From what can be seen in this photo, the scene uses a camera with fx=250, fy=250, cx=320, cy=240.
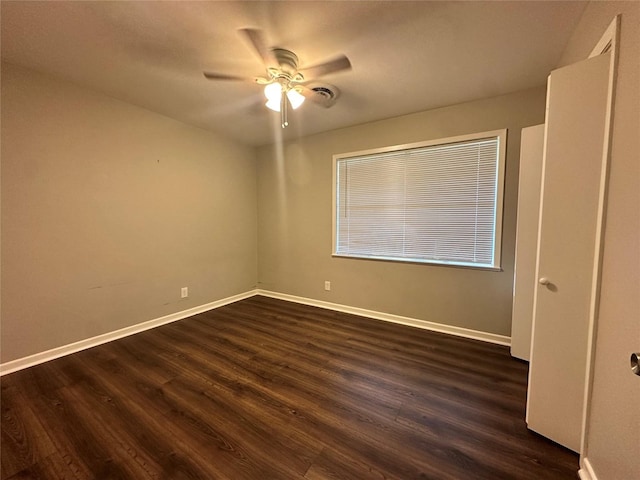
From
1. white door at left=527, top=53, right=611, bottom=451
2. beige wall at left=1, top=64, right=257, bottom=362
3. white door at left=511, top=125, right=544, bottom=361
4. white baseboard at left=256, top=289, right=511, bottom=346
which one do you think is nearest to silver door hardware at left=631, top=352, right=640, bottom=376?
white door at left=527, top=53, right=611, bottom=451

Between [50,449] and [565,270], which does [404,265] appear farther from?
[50,449]

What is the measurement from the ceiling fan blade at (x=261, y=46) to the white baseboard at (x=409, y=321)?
289 cm

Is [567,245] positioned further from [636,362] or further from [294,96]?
[294,96]

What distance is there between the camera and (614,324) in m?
1.03

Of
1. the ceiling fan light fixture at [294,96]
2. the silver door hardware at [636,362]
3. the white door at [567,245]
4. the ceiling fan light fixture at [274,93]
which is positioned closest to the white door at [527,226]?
the white door at [567,245]

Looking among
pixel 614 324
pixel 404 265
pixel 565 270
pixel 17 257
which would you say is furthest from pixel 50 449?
pixel 404 265

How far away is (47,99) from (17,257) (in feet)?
4.55

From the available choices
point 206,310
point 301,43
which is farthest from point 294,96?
point 206,310

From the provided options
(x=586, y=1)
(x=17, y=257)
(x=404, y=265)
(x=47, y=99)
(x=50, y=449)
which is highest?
(x=586, y=1)

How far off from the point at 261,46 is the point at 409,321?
3086 millimetres

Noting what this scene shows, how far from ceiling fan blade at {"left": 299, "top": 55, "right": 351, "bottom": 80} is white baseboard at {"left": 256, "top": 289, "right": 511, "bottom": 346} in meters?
2.70

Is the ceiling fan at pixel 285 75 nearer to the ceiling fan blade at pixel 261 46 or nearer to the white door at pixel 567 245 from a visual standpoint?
the ceiling fan blade at pixel 261 46

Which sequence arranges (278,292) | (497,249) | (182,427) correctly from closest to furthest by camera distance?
(182,427), (497,249), (278,292)

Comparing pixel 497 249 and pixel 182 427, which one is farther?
pixel 497 249
